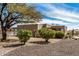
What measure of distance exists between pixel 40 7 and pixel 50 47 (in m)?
1.15

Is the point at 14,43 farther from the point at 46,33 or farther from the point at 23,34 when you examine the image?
the point at 46,33

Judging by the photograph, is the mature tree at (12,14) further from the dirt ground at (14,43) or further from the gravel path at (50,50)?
the gravel path at (50,50)

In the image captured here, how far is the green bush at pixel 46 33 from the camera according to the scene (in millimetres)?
8014

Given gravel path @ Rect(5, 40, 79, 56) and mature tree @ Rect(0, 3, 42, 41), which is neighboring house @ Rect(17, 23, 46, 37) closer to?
mature tree @ Rect(0, 3, 42, 41)

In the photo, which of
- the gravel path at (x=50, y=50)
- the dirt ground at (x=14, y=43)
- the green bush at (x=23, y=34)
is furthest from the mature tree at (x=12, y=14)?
the gravel path at (x=50, y=50)

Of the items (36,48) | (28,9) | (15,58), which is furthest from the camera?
(28,9)

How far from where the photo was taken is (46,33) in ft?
29.6

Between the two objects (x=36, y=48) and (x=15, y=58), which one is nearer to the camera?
Result: (x=15, y=58)

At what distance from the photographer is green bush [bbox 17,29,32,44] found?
788 centimetres

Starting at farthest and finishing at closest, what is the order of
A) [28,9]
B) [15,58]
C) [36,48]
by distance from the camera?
1. [28,9]
2. [36,48]
3. [15,58]

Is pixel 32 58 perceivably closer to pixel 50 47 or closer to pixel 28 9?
pixel 50 47

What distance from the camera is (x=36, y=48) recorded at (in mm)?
7414

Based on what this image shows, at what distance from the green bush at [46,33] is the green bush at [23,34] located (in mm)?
341

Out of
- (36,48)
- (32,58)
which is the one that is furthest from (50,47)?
(32,58)
